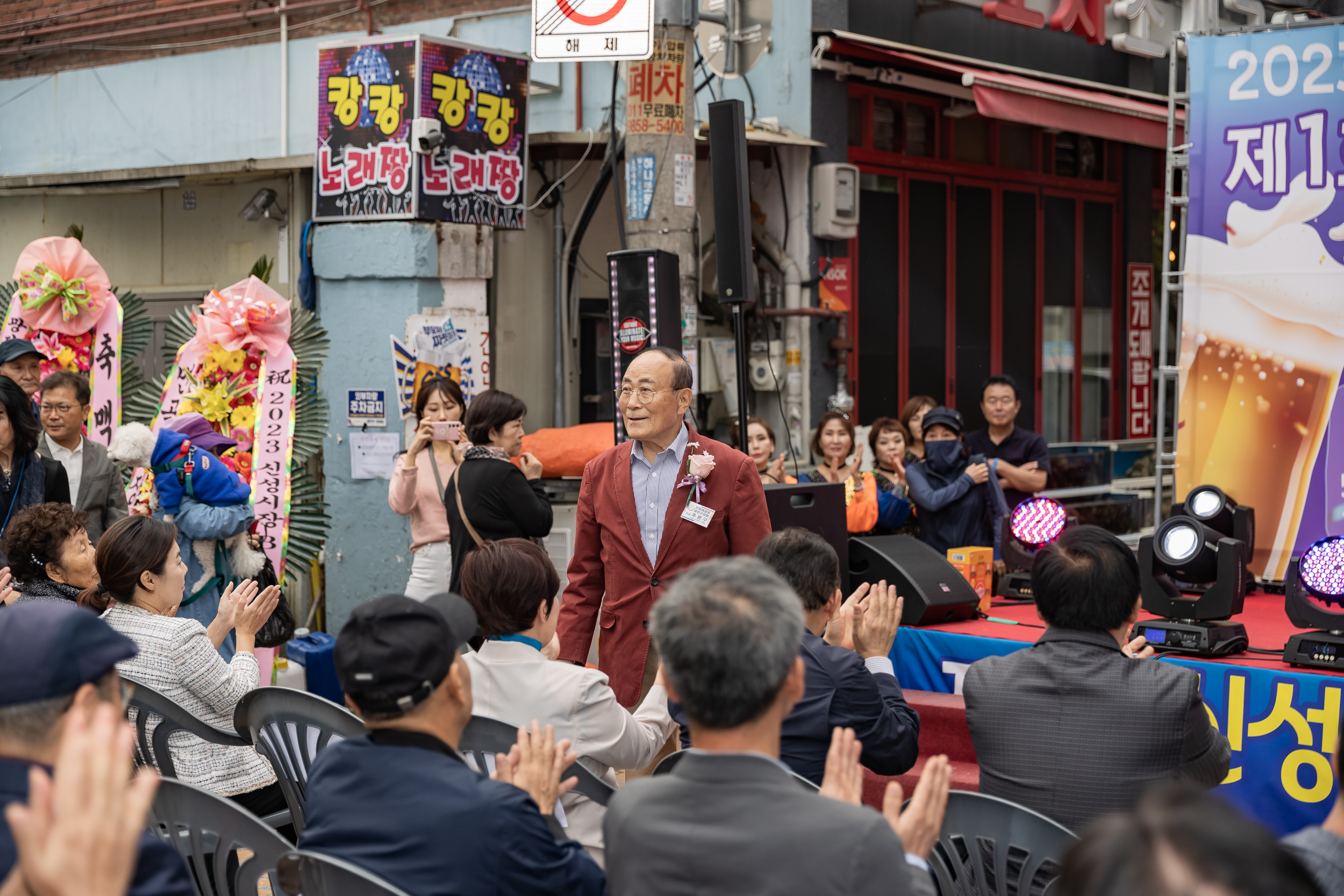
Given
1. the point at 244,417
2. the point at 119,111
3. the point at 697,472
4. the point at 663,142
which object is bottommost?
the point at 697,472

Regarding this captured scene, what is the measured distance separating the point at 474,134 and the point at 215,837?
5.88 m

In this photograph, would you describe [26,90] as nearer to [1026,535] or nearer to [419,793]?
[1026,535]

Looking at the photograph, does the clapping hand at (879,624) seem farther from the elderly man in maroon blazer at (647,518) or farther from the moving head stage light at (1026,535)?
the moving head stage light at (1026,535)

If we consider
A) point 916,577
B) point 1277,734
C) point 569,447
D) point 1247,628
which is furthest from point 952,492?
point 569,447

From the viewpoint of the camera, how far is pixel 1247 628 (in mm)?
5066

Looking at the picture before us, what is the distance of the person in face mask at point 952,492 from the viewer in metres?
6.12

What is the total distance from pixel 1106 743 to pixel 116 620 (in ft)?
8.54

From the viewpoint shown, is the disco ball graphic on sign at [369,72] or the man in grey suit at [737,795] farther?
the disco ball graphic on sign at [369,72]

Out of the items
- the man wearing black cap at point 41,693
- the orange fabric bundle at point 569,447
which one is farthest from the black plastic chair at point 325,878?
the orange fabric bundle at point 569,447

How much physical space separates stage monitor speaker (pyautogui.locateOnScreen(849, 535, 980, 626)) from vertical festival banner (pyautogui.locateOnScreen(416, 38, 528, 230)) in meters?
3.77

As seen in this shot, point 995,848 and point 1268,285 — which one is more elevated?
point 1268,285

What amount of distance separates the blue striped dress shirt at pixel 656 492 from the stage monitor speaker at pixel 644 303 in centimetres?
122

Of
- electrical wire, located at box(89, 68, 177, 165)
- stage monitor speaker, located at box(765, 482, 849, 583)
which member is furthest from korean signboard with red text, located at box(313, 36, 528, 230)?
electrical wire, located at box(89, 68, 177, 165)

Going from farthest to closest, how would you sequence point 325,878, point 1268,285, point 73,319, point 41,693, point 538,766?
point 73,319, point 1268,285, point 538,766, point 325,878, point 41,693
